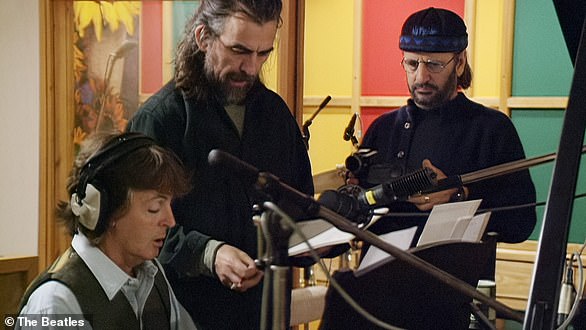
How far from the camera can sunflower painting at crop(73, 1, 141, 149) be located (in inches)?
122

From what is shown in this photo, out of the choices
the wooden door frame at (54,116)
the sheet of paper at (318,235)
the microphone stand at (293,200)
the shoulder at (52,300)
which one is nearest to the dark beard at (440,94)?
the sheet of paper at (318,235)

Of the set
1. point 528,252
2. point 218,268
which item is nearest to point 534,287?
point 218,268

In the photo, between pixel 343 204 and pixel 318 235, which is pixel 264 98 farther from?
pixel 343 204

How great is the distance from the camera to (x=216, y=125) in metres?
1.96

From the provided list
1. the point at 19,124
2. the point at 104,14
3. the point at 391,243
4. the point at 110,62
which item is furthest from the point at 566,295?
the point at 19,124

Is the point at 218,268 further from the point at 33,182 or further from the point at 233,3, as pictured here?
the point at 33,182

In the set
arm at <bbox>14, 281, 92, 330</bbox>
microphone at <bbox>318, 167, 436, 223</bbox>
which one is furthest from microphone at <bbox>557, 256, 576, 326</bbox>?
arm at <bbox>14, 281, 92, 330</bbox>

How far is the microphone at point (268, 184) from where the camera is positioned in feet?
3.09

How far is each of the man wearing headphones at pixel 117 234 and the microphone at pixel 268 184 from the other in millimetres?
684

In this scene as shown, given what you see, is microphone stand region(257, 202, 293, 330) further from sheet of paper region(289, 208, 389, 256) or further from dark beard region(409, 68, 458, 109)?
dark beard region(409, 68, 458, 109)

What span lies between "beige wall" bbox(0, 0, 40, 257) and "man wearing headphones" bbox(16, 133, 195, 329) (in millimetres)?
1811

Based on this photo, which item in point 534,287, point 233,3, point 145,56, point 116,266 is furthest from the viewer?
point 145,56

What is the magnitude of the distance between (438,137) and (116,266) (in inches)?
38.1

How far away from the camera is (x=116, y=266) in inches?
63.4
